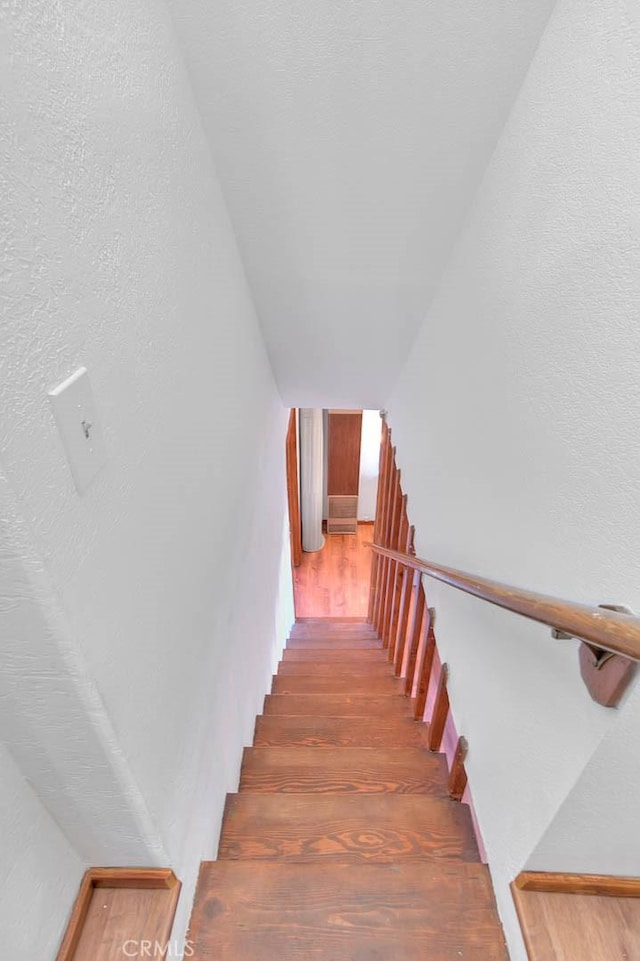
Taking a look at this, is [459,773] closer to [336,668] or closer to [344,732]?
[344,732]

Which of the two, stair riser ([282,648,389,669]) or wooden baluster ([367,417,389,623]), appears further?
wooden baluster ([367,417,389,623])

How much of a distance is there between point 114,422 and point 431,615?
4.76ft

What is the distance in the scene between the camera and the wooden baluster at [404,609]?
2219 mm

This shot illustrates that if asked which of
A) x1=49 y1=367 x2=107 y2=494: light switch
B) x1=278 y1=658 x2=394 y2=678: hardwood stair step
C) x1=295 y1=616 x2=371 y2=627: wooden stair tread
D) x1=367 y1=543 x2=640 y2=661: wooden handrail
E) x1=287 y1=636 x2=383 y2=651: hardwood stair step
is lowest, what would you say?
x1=295 y1=616 x2=371 y2=627: wooden stair tread

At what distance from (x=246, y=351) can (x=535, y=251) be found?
1150 mm

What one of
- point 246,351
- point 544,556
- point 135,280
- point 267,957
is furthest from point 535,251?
point 267,957

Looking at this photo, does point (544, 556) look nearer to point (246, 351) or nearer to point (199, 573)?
point (199, 573)

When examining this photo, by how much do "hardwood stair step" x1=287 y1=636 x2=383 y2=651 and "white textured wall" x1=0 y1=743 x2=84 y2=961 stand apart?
8.85 feet

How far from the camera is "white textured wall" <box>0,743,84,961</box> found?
2.21 ft

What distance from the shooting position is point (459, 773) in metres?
1.29

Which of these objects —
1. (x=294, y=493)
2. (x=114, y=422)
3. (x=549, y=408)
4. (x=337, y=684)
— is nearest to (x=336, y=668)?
(x=337, y=684)

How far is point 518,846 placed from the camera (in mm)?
933

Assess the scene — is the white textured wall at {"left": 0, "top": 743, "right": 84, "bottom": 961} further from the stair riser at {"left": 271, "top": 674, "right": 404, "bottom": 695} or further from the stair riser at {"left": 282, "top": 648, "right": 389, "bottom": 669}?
the stair riser at {"left": 282, "top": 648, "right": 389, "bottom": 669}

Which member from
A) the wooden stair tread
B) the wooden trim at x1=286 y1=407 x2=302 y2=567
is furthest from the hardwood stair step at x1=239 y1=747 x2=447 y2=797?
the wooden trim at x1=286 y1=407 x2=302 y2=567
